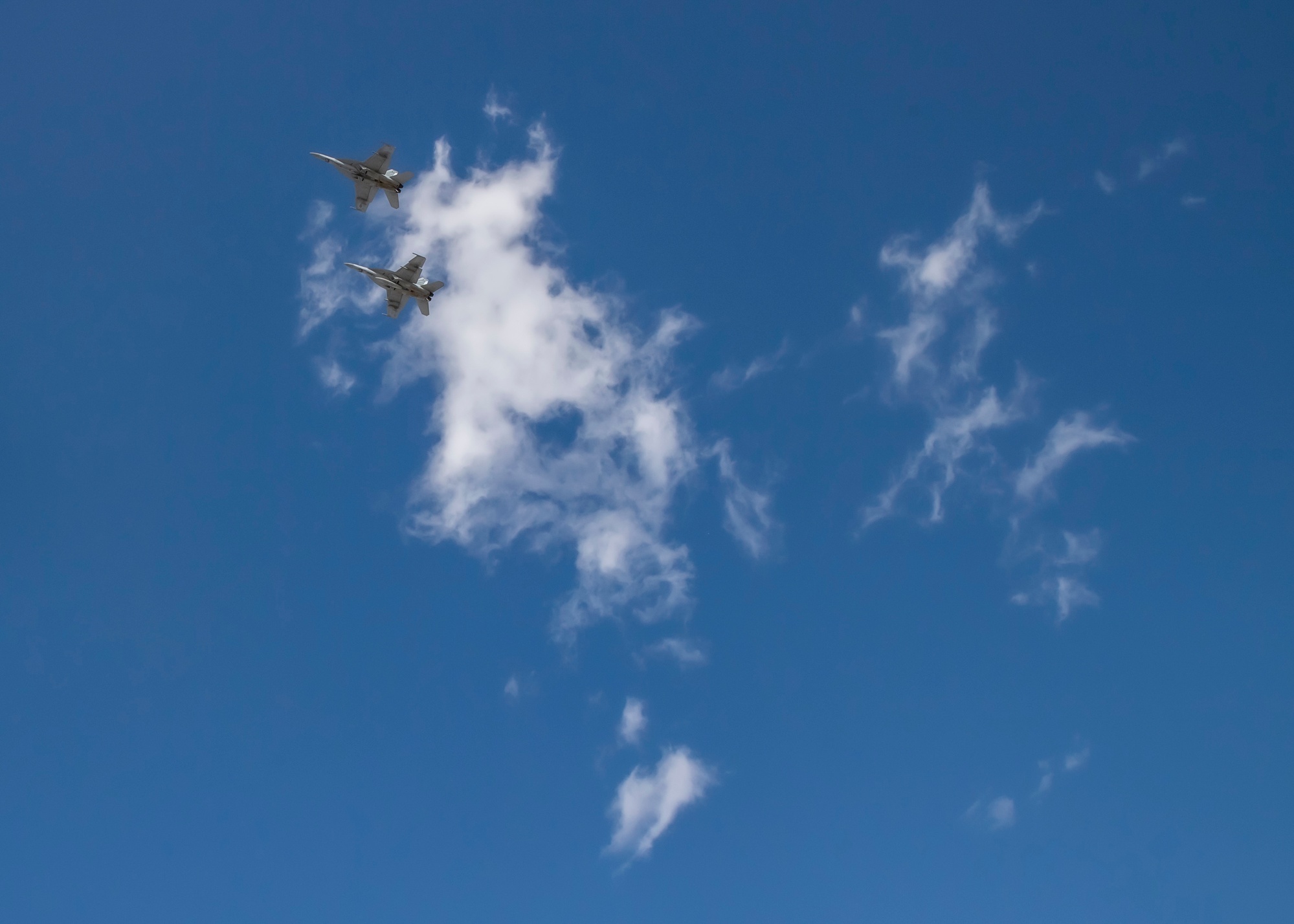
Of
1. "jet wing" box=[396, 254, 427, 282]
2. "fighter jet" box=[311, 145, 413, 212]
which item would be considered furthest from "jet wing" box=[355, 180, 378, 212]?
"jet wing" box=[396, 254, 427, 282]

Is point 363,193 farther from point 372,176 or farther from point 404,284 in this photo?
point 404,284

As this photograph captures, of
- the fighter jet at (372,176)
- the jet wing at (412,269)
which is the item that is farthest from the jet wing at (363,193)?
the jet wing at (412,269)

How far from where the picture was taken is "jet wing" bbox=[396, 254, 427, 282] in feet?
456

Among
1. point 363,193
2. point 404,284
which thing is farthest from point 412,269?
point 363,193

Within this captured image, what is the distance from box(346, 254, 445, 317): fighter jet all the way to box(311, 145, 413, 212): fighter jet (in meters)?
9.67

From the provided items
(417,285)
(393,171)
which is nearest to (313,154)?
(393,171)

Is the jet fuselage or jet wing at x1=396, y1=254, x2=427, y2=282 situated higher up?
the jet fuselage

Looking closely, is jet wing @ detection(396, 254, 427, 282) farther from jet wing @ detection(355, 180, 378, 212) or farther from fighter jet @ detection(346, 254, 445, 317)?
jet wing @ detection(355, 180, 378, 212)

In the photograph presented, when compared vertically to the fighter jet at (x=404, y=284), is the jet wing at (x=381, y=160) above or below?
above

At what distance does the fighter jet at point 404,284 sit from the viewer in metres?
140

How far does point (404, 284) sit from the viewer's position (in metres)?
141

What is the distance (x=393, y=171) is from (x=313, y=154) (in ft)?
47.5

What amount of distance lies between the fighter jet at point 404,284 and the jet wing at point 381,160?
14191mm

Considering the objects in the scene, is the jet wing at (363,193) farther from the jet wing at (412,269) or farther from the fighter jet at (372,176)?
the jet wing at (412,269)
